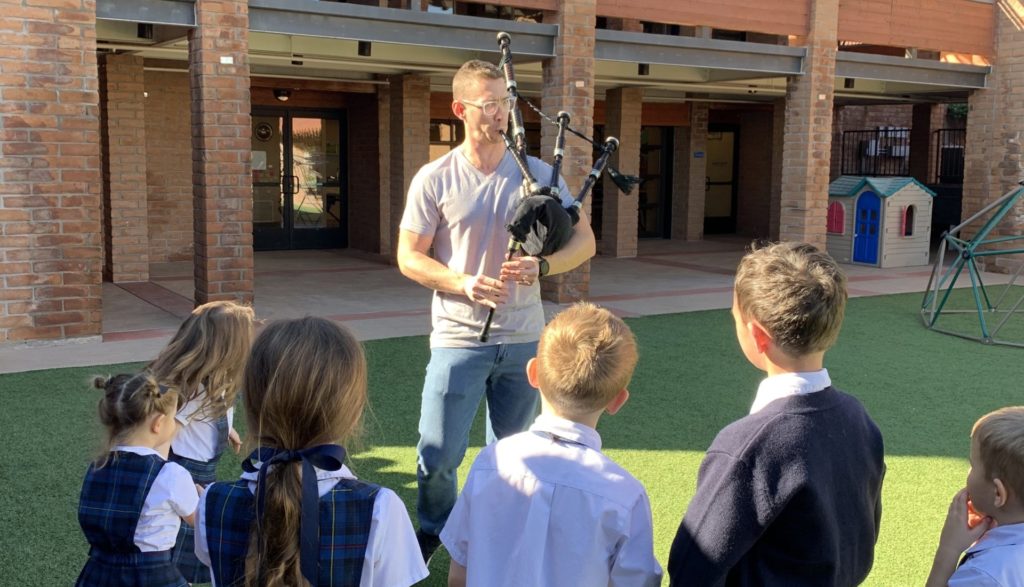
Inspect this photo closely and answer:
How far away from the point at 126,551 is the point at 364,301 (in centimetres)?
812

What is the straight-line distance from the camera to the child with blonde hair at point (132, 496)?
8.63 feet

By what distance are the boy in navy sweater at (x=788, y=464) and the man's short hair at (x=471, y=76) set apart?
1.48m

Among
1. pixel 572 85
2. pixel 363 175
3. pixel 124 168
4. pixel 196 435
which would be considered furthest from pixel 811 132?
pixel 196 435

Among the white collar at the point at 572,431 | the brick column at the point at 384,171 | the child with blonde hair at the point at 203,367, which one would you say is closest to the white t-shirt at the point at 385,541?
the white collar at the point at 572,431

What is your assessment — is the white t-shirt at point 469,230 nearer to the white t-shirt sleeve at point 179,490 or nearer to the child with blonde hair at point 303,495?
the white t-shirt sleeve at point 179,490

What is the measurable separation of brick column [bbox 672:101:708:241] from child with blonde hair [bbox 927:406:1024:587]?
16681 millimetres

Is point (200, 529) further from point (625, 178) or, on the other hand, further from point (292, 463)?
point (625, 178)

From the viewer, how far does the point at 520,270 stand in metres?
3.22

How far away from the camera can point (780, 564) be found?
7.01ft

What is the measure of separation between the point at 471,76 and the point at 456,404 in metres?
1.14

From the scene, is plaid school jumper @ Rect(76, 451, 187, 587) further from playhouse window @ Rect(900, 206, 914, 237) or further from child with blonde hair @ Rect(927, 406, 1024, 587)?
playhouse window @ Rect(900, 206, 914, 237)

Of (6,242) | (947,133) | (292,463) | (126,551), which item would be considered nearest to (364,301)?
(6,242)

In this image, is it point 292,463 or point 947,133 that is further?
point 947,133

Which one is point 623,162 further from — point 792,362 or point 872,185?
point 792,362
